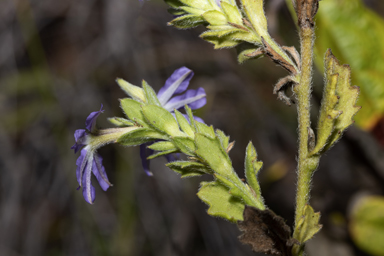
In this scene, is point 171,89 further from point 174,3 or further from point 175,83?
point 174,3

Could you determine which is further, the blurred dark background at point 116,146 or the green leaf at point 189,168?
the blurred dark background at point 116,146

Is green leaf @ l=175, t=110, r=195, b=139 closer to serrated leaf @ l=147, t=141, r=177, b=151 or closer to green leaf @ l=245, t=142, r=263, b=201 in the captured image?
serrated leaf @ l=147, t=141, r=177, b=151

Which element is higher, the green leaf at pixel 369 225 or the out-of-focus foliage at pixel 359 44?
the out-of-focus foliage at pixel 359 44

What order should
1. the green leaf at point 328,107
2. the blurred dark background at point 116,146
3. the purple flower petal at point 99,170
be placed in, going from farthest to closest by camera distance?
the blurred dark background at point 116,146 < the purple flower petal at point 99,170 < the green leaf at point 328,107

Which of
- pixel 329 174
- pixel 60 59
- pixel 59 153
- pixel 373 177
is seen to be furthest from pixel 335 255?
pixel 60 59

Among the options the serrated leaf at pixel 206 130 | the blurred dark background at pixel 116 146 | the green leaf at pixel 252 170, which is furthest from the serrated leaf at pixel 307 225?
the blurred dark background at pixel 116 146

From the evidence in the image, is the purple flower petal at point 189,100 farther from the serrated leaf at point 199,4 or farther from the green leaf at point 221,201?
the green leaf at point 221,201

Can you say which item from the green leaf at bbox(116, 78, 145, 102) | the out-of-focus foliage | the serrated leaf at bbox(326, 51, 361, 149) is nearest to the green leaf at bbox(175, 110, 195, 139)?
the green leaf at bbox(116, 78, 145, 102)
